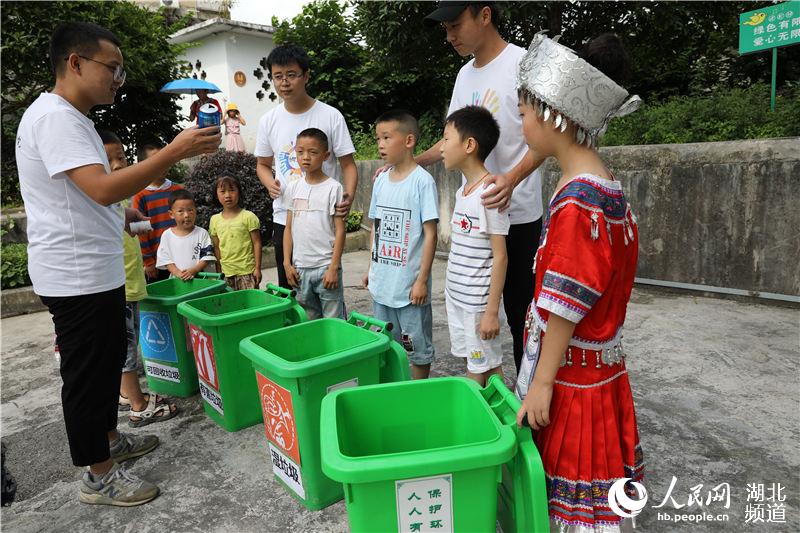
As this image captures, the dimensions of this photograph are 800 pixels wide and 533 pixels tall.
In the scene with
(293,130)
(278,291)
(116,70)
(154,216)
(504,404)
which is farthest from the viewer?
(154,216)

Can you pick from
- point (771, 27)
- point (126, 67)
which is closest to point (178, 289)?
point (126, 67)

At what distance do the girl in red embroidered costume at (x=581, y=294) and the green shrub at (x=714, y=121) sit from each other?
4084mm

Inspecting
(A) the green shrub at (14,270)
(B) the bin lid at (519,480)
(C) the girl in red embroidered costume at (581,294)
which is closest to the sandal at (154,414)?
(B) the bin lid at (519,480)

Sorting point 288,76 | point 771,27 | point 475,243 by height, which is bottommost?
point 475,243

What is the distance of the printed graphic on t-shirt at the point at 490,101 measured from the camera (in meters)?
2.22

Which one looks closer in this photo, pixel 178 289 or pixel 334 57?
pixel 178 289

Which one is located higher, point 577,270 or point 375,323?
point 577,270

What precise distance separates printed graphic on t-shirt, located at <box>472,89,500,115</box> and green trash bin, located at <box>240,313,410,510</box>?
105 centimetres

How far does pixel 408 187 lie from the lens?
2.39m

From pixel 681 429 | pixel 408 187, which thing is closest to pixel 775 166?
pixel 681 429

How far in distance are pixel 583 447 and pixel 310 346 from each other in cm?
118

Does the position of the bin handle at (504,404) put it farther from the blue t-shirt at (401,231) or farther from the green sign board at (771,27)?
the green sign board at (771,27)

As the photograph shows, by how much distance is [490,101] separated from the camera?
2240mm

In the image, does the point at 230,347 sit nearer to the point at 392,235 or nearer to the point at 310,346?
the point at 310,346
